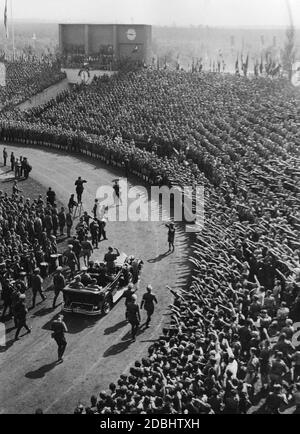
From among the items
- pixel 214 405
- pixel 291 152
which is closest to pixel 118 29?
pixel 291 152

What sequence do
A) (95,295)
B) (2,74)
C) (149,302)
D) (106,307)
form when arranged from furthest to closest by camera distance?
(2,74)
(106,307)
(95,295)
(149,302)

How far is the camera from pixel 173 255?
2242 cm

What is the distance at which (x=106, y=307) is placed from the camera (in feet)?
58.1

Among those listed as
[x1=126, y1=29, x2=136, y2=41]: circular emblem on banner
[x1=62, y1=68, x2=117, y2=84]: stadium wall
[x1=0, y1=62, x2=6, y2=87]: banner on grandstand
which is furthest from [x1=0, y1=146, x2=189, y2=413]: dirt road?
[x1=126, y1=29, x2=136, y2=41]: circular emblem on banner

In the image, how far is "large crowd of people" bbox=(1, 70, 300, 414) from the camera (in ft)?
39.3

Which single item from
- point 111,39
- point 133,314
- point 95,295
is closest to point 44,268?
point 95,295

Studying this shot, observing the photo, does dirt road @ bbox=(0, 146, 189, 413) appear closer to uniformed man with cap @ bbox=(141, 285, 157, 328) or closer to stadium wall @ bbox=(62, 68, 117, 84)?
uniformed man with cap @ bbox=(141, 285, 157, 328)

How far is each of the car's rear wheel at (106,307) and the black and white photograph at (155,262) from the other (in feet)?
0.36

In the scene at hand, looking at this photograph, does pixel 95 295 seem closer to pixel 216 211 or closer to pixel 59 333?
pixel 59 333

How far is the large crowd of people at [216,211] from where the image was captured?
472 inches

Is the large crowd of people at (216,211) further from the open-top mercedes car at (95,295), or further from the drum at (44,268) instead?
the drum at (44,268)

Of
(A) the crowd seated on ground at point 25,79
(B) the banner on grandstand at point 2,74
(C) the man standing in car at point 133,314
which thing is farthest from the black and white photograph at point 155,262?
(B) the banner on grandstand at point 2,74

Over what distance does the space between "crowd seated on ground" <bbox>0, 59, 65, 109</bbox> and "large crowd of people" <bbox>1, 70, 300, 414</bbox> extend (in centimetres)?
411

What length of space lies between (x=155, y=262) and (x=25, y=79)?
39542mm
